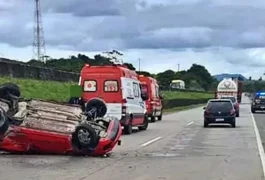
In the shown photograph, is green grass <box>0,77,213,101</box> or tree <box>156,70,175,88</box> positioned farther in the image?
tree <box>156,70,175,88</box>

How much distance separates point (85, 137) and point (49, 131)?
98cm

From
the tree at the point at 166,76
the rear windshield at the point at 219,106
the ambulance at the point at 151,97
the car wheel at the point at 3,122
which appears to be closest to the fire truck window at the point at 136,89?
the ambulance at the point at 151,97

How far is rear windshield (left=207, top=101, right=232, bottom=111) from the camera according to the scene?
36.8 metres

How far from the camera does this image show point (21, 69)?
42.8 meters

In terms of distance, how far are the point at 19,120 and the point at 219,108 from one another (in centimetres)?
2045

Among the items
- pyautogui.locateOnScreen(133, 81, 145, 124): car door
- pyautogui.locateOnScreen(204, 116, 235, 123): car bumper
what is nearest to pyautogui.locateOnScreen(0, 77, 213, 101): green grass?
pyautogui.locateOnScreen(133, 81, 145, 124): car door

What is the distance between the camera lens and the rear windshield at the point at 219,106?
3675 centimetres

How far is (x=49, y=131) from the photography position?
17.7 metres

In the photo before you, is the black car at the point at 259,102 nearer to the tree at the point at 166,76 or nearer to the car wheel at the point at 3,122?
the car wheel at the point at 3,122

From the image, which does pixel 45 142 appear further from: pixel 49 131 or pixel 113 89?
pixel 113 89

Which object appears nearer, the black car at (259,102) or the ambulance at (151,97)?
the ambulance at (151,97)

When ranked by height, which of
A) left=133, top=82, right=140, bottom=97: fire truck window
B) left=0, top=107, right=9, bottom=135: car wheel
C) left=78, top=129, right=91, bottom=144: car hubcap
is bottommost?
left=78, top=129, right=91, bottom=144: car hubcap

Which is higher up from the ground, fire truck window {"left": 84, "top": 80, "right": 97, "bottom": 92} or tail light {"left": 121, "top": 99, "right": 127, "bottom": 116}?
fire truck window {"left": 84, "top": 80, "right": 97, "bottom": 92}

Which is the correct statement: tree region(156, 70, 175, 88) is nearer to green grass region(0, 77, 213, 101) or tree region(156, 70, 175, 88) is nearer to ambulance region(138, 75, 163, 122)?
green grass region(0, 77, 213, 101)
